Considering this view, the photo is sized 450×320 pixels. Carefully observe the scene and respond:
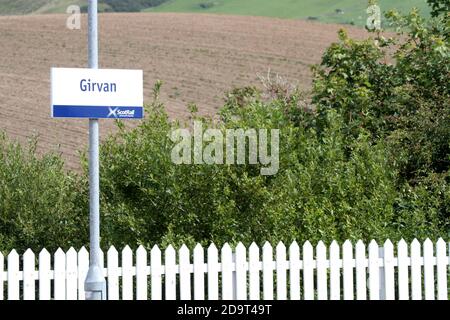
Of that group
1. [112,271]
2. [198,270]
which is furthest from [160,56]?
[112,271]

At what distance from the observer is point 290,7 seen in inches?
3467

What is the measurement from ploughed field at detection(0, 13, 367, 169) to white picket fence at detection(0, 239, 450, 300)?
16249mm

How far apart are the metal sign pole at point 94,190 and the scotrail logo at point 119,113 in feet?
0.47

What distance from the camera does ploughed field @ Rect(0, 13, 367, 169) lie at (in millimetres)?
30987

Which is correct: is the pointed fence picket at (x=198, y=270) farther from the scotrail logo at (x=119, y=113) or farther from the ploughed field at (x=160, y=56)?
the ploughed field at (x=160, y=56)

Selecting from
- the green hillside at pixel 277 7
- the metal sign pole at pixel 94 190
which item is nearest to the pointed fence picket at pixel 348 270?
the metal sign pole at pixel 94 190

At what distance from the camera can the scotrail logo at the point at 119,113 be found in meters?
7.98

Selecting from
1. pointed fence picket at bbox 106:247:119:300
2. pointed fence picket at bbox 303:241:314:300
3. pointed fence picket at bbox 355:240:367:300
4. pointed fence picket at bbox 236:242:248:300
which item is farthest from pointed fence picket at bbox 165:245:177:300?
pointed fence picket at bbox 355:240:367:300

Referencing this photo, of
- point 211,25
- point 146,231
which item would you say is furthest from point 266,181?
point 211,25

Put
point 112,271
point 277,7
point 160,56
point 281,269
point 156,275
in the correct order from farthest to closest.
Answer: point 277,7
point 160,56
point 281,269
point 156,275
point 112,271

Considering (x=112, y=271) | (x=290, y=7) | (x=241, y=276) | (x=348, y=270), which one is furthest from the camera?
(x=290, y=7)

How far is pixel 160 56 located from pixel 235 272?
35.3 meters

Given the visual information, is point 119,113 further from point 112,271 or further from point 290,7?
point 290,7
